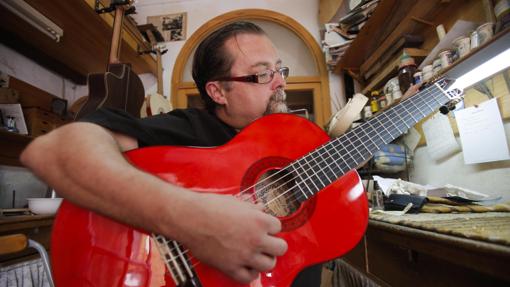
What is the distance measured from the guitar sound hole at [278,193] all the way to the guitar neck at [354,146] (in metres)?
0.03

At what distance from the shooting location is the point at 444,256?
0.60 meters

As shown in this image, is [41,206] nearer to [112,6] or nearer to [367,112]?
[112,6]

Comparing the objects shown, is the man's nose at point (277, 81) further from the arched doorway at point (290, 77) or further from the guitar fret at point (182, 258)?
the arched doorway at point (290, 77)

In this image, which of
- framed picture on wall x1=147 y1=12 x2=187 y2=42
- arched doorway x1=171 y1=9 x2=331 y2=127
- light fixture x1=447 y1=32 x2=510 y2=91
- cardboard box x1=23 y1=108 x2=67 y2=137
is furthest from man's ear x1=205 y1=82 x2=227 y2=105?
framed picture on wall x1=147 y1=12 x2=187 y2=42

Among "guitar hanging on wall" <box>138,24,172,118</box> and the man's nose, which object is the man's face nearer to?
the man's nose

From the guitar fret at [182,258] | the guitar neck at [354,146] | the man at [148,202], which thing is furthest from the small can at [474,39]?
the guitar fret at [182,258]

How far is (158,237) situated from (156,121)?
0.37 meters

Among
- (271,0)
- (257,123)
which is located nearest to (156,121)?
(257,123)

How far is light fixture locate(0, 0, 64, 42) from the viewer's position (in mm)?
1652

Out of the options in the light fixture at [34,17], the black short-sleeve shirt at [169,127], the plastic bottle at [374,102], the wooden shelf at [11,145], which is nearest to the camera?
the black short-sleeve shirt at [169,127]

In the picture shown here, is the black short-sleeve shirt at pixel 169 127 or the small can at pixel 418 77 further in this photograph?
the small can at pixel 418 77

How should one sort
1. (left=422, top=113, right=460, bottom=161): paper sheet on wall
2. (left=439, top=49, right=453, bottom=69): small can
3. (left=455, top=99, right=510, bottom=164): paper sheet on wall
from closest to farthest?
(left=455, top=99, right=510, bottom=164): paper sheet on wall
(left=439, top=49, right=453, bottom=69): small can
(left=422, top=113, right=460, bottom=161): paper sheet on wall

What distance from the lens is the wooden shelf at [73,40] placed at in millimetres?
1867

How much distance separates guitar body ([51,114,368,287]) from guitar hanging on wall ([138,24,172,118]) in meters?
1.89
